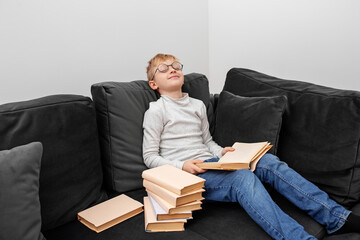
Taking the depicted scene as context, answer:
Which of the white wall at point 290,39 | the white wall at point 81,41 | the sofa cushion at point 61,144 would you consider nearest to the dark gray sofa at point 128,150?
the sofa cushion at point 61,144

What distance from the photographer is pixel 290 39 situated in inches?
84.7

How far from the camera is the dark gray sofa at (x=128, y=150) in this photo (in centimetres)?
123

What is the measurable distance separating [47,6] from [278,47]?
1501 mm

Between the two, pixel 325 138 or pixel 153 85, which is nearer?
Answer: pixel 325 138

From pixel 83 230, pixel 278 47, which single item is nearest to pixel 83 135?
pixel 83 230

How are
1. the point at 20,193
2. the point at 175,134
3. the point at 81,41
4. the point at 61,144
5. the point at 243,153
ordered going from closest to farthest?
the point at 20,193 → the point at 61,144 → the point at 243,153 → the point at 175,134 → the point at 81,41

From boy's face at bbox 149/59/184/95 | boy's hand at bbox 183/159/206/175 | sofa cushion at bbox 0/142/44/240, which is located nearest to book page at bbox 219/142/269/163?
boy's hand at bbox 183/159/206/175

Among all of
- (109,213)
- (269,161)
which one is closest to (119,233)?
(109,213)

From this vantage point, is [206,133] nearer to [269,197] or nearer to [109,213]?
[269,197]

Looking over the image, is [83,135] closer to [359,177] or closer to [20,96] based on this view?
[20,96]

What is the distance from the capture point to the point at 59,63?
1690mm

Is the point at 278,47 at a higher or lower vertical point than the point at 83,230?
higher

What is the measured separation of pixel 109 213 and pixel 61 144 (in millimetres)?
349

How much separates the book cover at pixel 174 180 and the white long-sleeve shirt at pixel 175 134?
18cm
